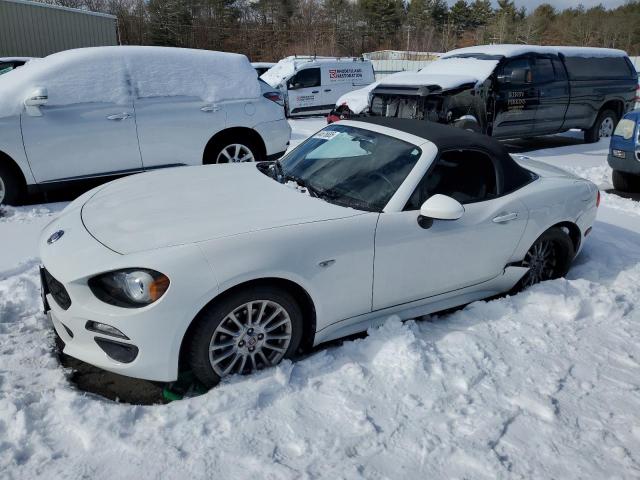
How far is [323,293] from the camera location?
2934mm

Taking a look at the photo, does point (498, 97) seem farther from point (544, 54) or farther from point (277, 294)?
point (277, 294)

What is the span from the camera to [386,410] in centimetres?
266

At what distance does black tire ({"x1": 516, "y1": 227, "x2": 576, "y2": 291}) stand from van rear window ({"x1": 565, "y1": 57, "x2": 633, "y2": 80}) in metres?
7.48

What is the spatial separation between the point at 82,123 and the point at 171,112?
40.9 inches

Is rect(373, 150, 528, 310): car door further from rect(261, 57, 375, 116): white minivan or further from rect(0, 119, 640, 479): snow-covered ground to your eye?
rect(261, 57, 375, 116): white minivan

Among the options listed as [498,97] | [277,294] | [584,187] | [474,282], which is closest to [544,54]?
[498,97]

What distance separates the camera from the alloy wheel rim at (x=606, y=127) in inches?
445

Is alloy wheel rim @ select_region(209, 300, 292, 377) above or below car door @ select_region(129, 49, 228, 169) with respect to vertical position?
below

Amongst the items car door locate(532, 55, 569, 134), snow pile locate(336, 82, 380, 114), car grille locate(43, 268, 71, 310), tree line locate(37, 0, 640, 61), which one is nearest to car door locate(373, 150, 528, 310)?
car grille locate(43, 268, 71, 310)

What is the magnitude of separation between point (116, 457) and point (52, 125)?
14.8ft

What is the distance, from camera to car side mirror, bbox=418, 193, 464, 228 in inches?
122

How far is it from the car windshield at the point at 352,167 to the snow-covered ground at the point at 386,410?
875mm

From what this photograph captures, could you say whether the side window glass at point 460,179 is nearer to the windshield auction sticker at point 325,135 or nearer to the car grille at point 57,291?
the windshield auction sticker at point 325,135

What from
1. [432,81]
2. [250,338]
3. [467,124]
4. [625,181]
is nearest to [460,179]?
Answer: [250,338]
